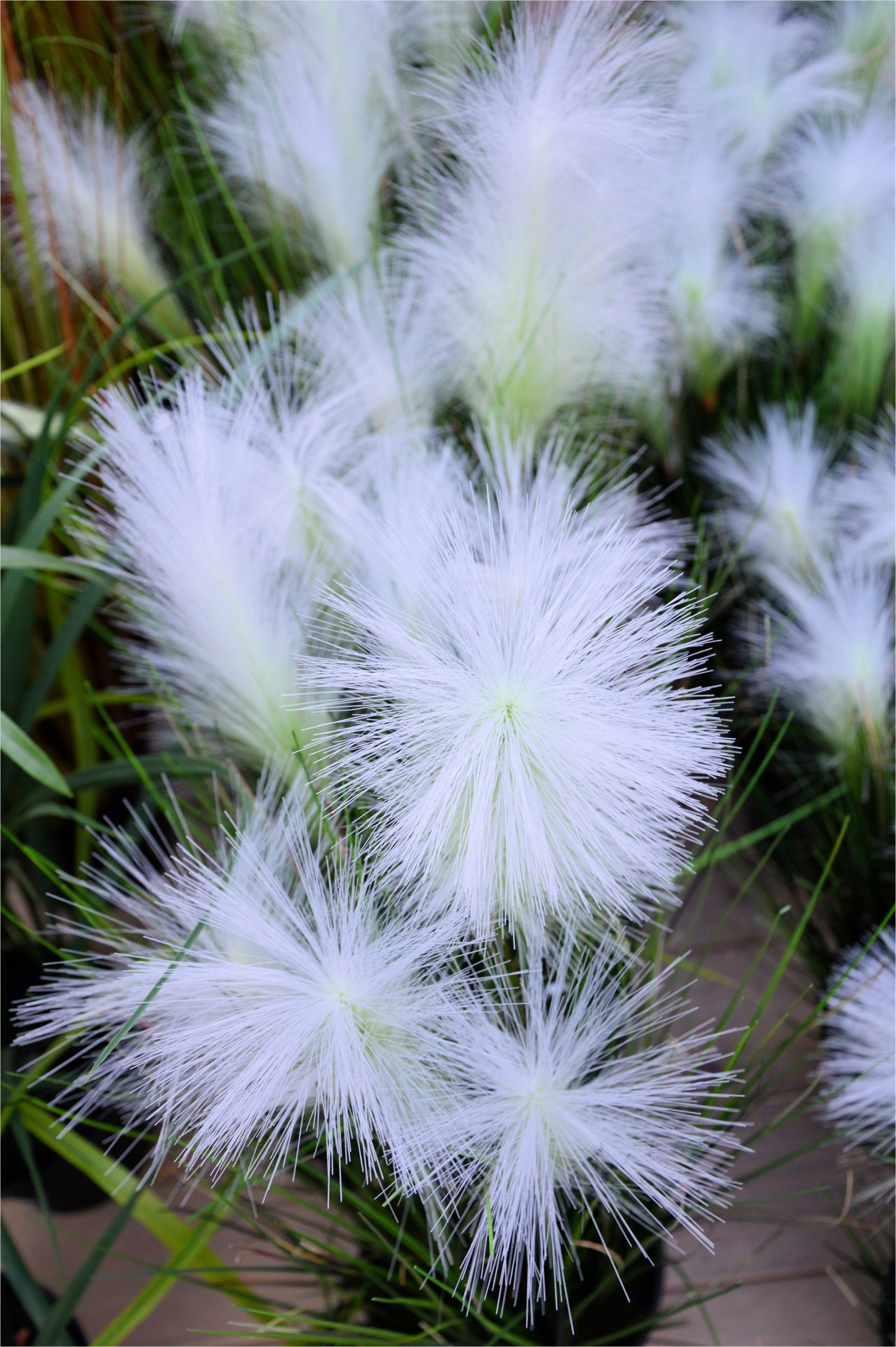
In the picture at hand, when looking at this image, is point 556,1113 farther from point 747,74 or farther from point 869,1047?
point 747,74

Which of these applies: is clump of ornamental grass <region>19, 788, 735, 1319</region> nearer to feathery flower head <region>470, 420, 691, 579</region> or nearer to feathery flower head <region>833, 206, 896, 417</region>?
feathery flower head <region>470, 420, 691, 579</region>

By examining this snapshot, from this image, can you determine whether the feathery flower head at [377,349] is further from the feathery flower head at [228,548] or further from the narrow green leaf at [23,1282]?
the narrow green leaf at [23,1282]

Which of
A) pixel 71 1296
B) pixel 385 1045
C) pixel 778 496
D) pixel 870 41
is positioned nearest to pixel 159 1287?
pixel 71 1296

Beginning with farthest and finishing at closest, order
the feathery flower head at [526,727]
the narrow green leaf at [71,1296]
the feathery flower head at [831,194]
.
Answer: the feathery flower head at [831,194], the narrow green leaf at [71,1296], the feathery flower head at [526,727]

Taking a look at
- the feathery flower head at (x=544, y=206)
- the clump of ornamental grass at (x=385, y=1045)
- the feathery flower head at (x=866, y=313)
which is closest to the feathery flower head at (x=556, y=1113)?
the clump of ornamental grass at (x=385, y=1045)

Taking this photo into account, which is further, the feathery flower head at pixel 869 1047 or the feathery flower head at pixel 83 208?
the feathery flower head at pixel 83 208

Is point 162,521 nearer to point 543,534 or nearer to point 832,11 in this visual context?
point 543,534
